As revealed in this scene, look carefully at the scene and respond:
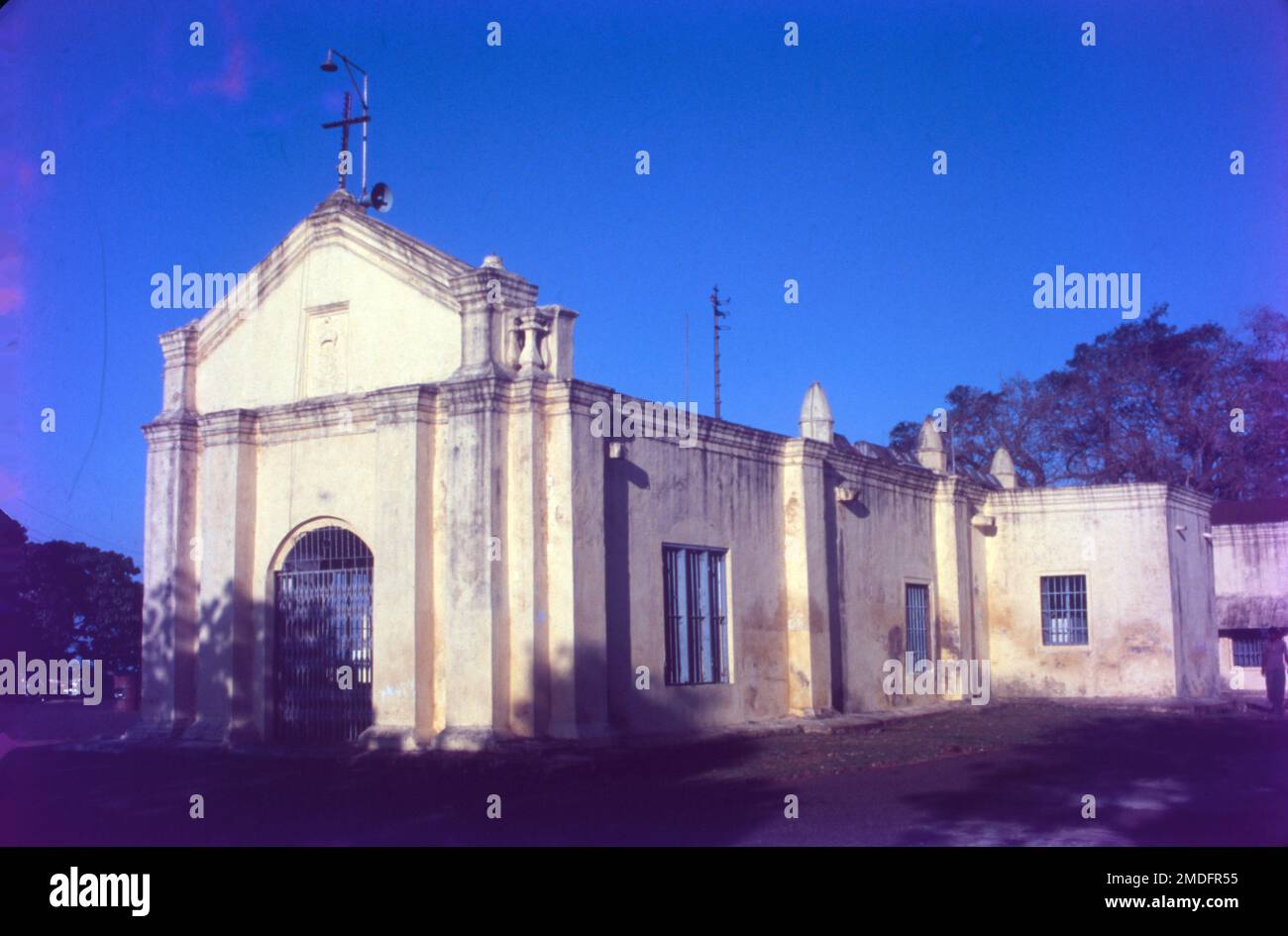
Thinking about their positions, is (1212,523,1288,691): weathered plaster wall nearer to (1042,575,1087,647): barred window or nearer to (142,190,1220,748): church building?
(1042,575,1087,647): barred window

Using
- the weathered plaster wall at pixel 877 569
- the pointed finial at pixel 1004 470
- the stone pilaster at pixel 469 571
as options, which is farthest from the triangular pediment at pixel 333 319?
the pointed finial at pixel 1004 470

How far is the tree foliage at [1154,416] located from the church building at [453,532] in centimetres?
2306

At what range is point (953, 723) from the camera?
21.4m

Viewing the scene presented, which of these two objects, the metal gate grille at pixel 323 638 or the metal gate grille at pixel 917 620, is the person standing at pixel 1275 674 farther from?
the metal gate grille at pixel 323 638

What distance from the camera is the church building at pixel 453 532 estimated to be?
14680 millimetres

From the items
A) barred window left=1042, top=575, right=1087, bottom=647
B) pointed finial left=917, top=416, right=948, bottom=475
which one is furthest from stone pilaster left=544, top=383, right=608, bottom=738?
barred window left=1042, top=575, right=1087, bottom=647

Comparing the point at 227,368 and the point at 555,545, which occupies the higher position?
the point at 227,368

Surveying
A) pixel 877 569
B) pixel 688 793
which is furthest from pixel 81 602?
pixel 688 793

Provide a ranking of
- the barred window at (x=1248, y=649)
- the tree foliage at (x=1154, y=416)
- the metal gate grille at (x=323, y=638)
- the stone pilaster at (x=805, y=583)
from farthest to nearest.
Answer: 1. the tree foliage at (x=1154, y=416)
2. the barred window at (x=1248, y=649)
3. the stone pilaster at (x=805, y=583)
4. the metal gate grille at (x=323, y=638)

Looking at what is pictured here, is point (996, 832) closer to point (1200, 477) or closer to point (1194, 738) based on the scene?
point (1194, 738)
